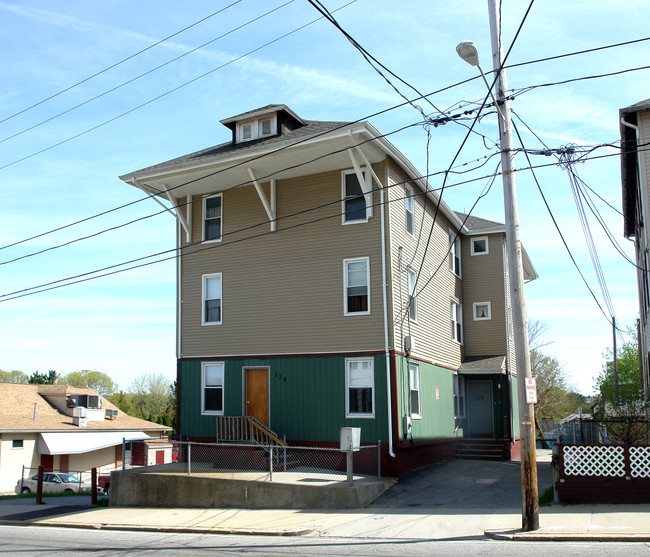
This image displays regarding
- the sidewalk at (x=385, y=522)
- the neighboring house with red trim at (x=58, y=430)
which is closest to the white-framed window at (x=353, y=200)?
the sidewalk at (x=385, y=522)

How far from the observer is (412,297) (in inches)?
784

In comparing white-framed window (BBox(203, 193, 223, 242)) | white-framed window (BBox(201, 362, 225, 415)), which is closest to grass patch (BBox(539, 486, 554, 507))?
white-framed window (BBox(201, 362, 225, 415))

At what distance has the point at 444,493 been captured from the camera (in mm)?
15547

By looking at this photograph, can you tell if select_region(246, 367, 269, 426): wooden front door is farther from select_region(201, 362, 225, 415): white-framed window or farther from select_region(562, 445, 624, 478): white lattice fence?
select_region(562, 445, 624, 478): white lattice fence

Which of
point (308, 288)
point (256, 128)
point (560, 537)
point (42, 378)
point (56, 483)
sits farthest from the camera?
point (42, 378)

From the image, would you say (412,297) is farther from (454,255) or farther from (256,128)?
(256,128)

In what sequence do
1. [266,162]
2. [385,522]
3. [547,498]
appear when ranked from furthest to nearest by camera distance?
[266,162] < [547,498] < [385,522]

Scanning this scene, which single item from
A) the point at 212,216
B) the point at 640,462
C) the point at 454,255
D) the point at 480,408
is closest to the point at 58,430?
the point at 212,216

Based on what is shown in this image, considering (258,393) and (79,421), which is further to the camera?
(79,421)

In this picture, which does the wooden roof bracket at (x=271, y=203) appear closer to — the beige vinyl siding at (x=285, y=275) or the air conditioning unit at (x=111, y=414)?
the beige vinyl siding at (x=285, y=275)

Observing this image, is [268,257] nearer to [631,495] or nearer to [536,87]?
[536,87]

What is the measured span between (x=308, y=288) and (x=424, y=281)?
4329 millimetres

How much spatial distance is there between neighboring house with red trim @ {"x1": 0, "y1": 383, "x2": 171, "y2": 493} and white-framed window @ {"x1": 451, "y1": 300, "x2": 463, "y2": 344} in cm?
2258

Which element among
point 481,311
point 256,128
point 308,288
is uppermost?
point 256,128
